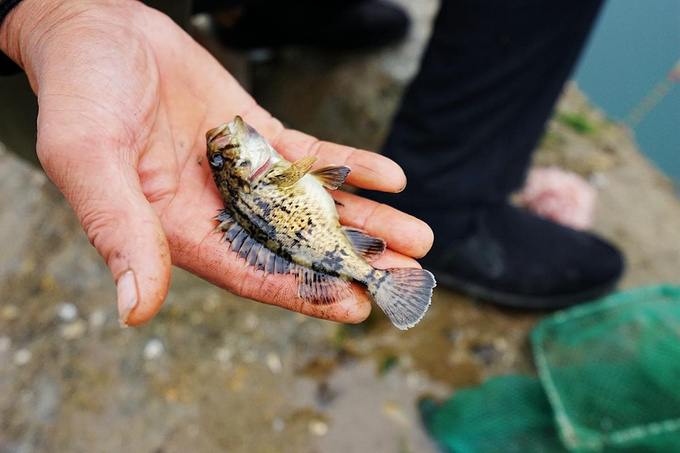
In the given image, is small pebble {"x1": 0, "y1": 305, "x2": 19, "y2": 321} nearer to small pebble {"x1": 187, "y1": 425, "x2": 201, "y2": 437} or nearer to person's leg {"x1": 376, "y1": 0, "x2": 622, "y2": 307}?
small pebble {"x1": 187, "y1": 425, "x2": 201, "y2": 437}

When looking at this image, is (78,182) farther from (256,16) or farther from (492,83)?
(256,16)

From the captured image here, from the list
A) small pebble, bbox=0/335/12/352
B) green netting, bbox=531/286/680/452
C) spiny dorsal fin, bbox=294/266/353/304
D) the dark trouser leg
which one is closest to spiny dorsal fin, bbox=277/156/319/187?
spiny dorsal fin, bbox=294/266/353/304

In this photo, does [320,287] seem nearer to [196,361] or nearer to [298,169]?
[298,169]

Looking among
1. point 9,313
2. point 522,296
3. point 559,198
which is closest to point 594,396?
point 522,296

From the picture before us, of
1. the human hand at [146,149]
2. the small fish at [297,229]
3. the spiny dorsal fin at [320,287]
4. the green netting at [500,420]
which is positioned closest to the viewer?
the human hand at [146,149]

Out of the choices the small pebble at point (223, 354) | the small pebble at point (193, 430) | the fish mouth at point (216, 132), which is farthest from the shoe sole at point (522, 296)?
the fish mouth at point (216, 132)

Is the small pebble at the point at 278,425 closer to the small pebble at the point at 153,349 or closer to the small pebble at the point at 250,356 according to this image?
the small pebble at the point at 250,356
